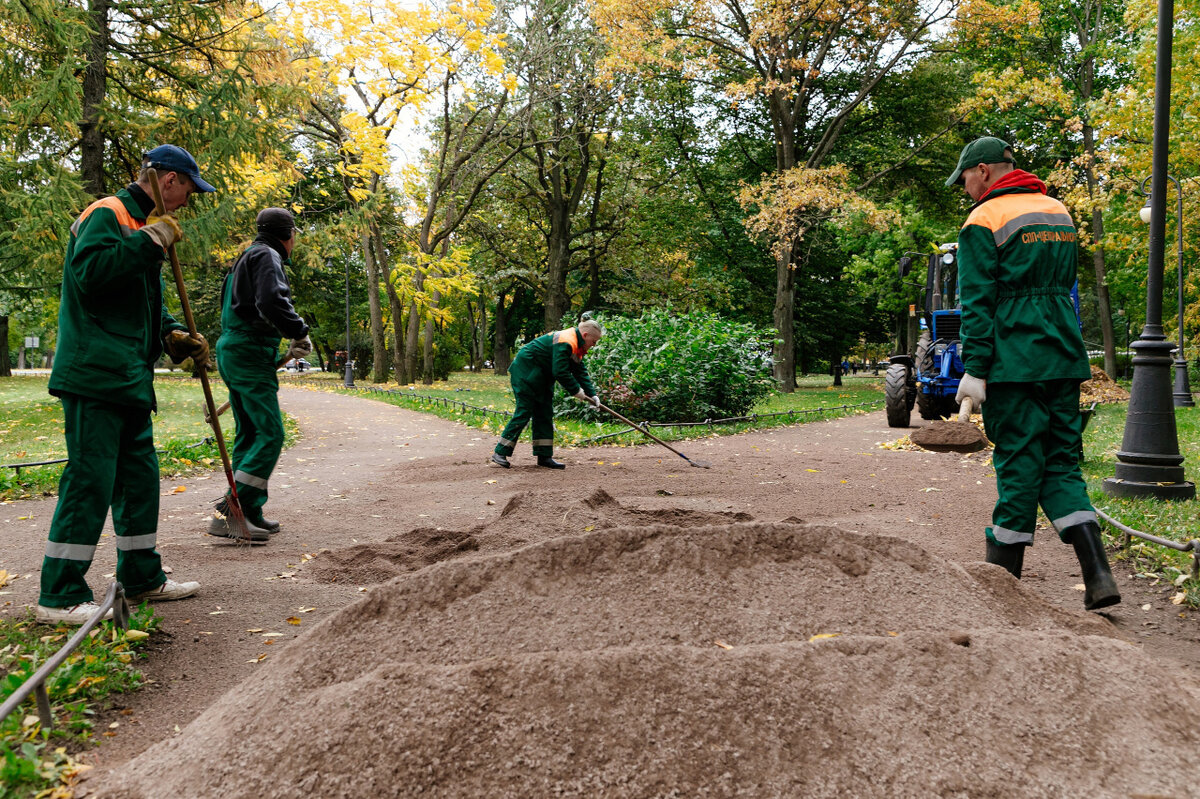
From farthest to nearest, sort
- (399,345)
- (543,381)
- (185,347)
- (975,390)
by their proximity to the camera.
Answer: (399,345)
(543,381)
(185,347)
(975,390)

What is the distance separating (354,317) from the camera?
44875 mm

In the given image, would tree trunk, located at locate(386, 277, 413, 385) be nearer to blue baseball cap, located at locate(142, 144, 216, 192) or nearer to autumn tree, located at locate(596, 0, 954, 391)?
autumn tree, located at locate(596, 0, 954, 391)

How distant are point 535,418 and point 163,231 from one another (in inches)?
210

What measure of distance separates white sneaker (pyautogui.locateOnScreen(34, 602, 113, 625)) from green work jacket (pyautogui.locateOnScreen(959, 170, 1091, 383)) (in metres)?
4.03

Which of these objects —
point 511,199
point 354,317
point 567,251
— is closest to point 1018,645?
point 567,251

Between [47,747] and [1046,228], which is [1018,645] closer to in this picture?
[1046,228]

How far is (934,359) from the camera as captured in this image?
1178 cm

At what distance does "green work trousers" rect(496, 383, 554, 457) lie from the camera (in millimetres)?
8523

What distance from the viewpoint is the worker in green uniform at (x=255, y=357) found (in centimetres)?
517

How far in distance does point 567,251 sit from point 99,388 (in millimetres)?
24873

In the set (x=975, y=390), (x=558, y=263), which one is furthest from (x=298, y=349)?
(x=558, y=263)

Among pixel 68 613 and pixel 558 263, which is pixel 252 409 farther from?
pixel 558 263

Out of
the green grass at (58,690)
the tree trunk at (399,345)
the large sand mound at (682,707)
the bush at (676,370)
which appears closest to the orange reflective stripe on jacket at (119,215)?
the green grass at (58,690)

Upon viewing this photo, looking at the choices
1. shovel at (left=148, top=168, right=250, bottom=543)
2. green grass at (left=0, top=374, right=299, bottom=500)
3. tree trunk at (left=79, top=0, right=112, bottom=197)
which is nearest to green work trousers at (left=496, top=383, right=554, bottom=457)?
green grass at (left=0, top=374, right=299, bottom=500)
